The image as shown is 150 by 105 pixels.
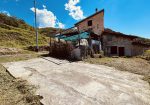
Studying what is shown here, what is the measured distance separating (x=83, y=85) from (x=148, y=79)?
11.5ft

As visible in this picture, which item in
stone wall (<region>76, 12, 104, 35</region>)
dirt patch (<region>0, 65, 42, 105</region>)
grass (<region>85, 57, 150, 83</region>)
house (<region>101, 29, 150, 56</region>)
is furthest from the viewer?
stone wall (<region>76, 12, 104, 35</region>)

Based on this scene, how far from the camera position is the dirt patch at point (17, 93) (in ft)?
14.2

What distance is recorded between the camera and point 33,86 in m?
5.68

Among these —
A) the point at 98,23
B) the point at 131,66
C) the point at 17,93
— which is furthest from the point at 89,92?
the point at 98,23

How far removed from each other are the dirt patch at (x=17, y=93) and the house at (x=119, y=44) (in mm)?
14640

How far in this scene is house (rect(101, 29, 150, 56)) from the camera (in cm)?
1905

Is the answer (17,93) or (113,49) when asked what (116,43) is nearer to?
(113,49)

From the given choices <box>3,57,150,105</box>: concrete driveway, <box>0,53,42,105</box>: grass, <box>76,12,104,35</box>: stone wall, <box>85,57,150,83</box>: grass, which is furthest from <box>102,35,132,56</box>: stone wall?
<box>0,53,42,105</box>: grass

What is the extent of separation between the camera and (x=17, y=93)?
5.03 m

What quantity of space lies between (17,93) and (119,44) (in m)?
16.7

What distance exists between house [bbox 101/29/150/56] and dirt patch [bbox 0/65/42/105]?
14640mm

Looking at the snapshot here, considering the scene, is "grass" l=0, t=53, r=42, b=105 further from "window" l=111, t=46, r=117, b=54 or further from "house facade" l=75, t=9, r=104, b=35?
"house facade" l=75, t=9, r=104, b=35

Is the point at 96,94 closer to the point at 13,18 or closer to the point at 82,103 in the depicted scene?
the point at 82,103

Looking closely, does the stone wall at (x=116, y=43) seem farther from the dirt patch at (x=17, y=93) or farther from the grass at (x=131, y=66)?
the dirt patch at (x=17, y=93)
